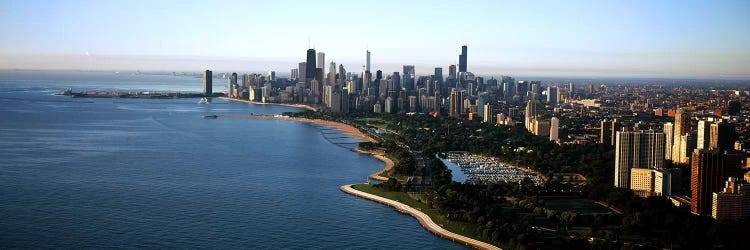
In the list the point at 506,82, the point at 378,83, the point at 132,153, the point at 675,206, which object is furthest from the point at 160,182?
the point at 506,82

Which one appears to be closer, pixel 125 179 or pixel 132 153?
pixel 125 179

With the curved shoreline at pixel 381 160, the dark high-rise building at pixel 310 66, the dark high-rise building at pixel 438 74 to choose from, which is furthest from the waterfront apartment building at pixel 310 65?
the curved shoreline at pixel 381 160

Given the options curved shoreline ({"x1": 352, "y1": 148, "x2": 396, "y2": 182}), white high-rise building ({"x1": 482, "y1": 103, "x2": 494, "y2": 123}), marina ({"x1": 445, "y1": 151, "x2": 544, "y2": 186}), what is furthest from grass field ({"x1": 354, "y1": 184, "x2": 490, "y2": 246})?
white high-rise building ({"x1": 482, "y1": 103, "x2": 494, "y2": 123})

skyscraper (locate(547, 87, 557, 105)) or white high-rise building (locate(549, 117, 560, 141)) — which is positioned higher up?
skyscraper (locate(547, 87, 557, 105))

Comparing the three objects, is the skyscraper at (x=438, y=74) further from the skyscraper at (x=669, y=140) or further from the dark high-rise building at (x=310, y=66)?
the skyscraper at (x=669, y=140)

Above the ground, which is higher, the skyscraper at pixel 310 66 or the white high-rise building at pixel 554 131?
the skyscraper at pixel 310 66

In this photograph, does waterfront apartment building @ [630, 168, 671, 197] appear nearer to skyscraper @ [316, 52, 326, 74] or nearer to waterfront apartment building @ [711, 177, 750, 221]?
waterfront apartment building @ [711, 177, 750, 221]

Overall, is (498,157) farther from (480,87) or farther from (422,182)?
(480,87)
